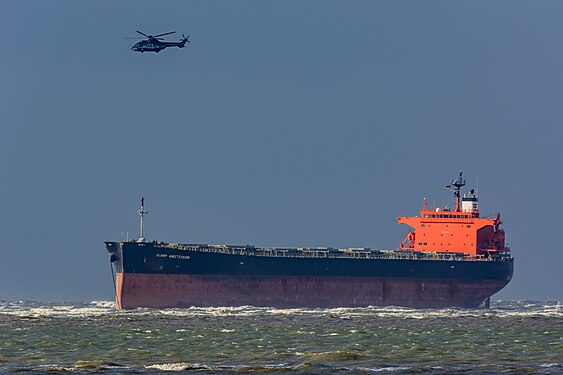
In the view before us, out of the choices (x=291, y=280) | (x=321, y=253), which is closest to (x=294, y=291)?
(x=291, y=280)

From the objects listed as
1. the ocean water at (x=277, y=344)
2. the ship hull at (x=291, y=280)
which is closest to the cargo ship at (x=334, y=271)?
the ship hull at (x=291, y=280)

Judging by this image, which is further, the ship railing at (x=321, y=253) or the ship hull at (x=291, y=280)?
the ship railing at (x=321, y=253)

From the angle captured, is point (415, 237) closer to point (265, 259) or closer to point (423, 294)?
point (423, 294)

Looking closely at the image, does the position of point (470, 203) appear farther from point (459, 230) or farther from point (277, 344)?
point (277, 344)

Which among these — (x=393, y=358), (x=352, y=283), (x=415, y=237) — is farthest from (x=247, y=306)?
(x=393, y=358)

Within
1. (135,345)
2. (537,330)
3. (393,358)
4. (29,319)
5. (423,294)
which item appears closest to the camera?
(393,358)

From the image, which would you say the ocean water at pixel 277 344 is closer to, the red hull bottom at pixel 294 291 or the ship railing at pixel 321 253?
the red hull bottom at pixel 294 291
